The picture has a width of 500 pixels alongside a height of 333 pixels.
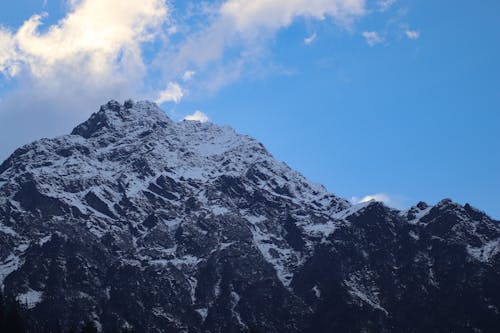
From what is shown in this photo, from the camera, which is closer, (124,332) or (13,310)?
(13,310)

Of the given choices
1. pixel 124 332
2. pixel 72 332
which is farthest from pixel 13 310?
pixel 124 332

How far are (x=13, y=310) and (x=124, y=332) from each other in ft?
117

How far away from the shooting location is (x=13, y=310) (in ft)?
529

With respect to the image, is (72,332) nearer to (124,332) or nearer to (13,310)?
(13,310)

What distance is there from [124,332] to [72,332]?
2476 centimetres

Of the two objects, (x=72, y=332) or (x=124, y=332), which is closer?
(x=72, y=332)

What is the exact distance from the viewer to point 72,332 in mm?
167625

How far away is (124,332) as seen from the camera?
627 ft
